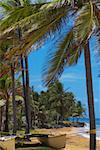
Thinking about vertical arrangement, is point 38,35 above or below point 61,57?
above

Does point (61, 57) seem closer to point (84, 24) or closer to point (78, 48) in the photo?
point (78, 48)

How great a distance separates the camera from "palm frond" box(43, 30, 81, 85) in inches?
376

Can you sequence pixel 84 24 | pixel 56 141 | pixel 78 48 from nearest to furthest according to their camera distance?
pixel 84 24 → pixel 78 48 → pixel 56 141

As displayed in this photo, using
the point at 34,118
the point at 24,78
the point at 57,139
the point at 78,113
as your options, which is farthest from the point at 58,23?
the point at 78,113

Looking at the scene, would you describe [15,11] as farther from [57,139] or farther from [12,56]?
[57,139]

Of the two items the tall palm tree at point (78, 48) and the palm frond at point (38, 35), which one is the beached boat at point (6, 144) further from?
the palm frond at point (38, 35)

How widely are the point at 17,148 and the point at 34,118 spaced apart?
115ft

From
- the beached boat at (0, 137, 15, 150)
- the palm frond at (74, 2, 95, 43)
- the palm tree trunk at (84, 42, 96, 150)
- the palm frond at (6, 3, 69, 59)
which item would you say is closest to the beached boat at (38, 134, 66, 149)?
the beached boat at (0, 137, 15, 150)

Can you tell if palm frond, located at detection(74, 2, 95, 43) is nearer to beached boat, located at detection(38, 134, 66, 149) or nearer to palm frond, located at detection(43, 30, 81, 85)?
palm frond, located at detection(43, 30, 81, 85)

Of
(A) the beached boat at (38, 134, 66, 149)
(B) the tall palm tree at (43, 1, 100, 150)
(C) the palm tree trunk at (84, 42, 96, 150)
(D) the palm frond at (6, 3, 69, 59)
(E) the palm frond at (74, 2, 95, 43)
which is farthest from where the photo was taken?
(A) the beached boat at (38, 134, 66, 149)

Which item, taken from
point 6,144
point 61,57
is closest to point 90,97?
point 61,57

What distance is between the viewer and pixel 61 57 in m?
9.59

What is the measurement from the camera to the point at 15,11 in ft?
31.9

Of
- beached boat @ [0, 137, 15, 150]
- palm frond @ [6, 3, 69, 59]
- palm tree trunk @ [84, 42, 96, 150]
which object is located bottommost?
beached boat @ [0, 137, 15, 150]
